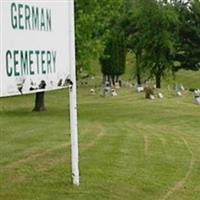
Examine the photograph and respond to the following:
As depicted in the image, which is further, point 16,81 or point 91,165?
point 91,165

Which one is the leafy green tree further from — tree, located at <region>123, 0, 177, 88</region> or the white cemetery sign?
tree, located at <region>123, 0, 177, 88</region>

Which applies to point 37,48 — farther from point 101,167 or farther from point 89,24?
point 89,24

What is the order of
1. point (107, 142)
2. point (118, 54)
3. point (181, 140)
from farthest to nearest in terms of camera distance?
1. point (118, 54)
2. point (181, 140)
3. point (107, 142)

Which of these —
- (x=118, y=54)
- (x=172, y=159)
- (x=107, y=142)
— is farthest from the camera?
(x=118, y=54)

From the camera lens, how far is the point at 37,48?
7613 millimetres

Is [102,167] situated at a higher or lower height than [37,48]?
lower

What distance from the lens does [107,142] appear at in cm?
1362

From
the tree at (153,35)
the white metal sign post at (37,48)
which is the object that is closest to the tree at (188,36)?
the tree at (153,35)

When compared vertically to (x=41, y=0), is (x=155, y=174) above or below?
below

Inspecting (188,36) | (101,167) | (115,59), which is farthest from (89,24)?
(188,36)

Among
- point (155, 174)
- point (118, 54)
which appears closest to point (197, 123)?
point (155, 174)

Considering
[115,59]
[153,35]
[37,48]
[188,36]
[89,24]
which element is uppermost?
[89,24]

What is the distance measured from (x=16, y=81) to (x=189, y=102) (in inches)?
1040

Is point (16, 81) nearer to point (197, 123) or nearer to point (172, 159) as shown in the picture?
point (172, 159)
